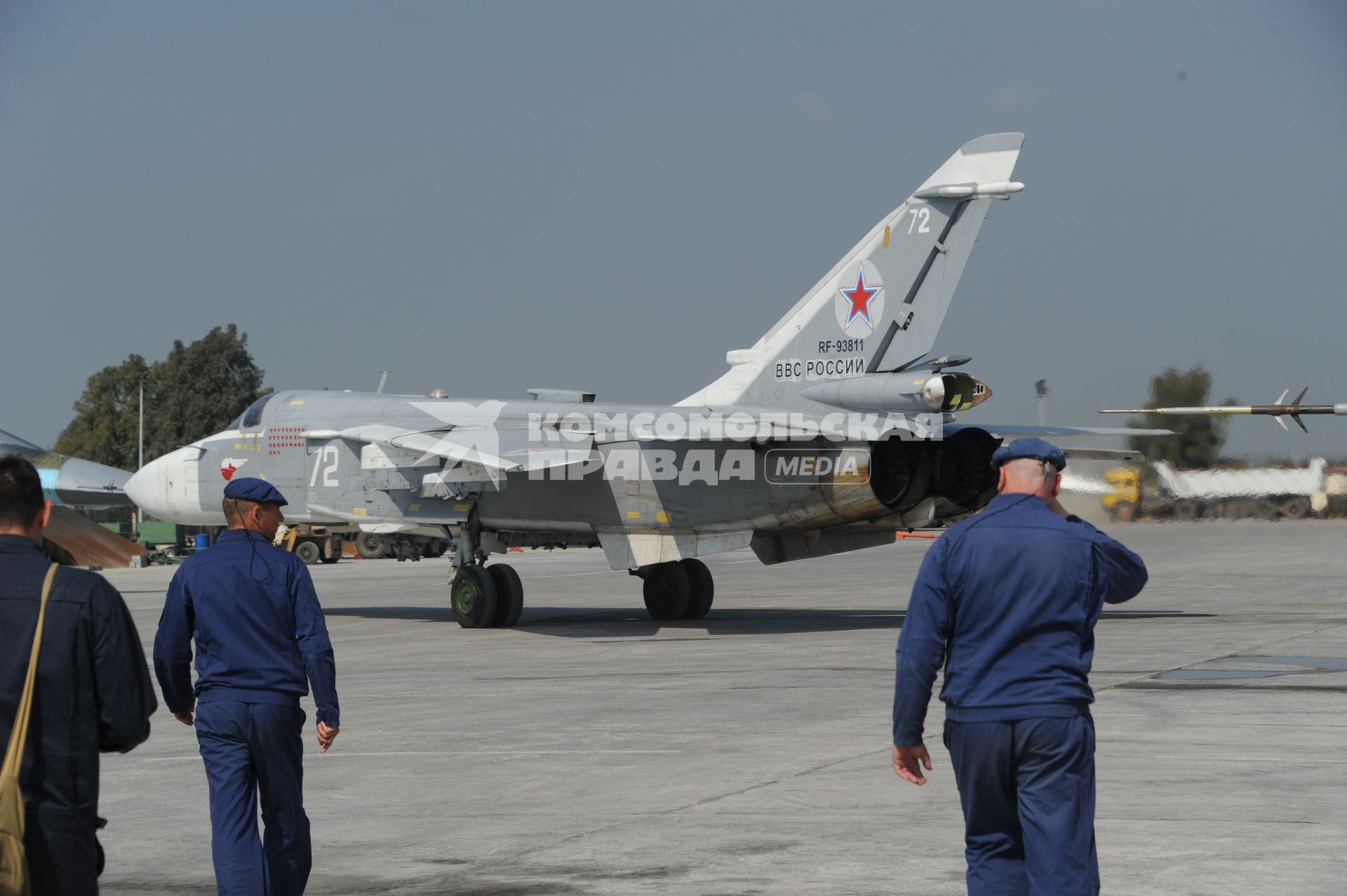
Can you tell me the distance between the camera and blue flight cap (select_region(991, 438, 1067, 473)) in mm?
5000

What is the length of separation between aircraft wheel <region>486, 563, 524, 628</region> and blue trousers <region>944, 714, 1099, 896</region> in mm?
15022

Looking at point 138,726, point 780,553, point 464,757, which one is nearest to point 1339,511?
point 780,553

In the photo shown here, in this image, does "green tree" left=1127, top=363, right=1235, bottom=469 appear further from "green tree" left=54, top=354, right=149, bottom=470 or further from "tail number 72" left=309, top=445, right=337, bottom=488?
"green tree" left=54, top=354, right=149, bottom=470

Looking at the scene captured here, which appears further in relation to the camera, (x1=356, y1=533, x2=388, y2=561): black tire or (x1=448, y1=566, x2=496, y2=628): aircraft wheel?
(x1=356, y1=533, x2=388, y2=561): black tire

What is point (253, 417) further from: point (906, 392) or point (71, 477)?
point (71, 477)

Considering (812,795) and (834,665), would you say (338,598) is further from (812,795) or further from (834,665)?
(812,795)

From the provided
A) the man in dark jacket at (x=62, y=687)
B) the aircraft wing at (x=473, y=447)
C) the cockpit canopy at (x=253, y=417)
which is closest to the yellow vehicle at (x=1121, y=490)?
the aircraft wing at (x=473, y=447)

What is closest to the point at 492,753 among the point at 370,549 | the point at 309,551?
the point at 309,551

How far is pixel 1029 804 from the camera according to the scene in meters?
4.61

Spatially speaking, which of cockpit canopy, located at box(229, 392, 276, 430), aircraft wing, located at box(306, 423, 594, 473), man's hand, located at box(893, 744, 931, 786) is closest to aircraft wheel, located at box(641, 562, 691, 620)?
aircraft wing, located at box(306, 423, 594, 473)

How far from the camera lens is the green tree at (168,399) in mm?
74250

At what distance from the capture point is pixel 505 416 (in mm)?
19703

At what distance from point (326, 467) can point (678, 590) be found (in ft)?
17.4

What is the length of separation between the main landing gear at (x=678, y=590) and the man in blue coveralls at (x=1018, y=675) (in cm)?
1547
